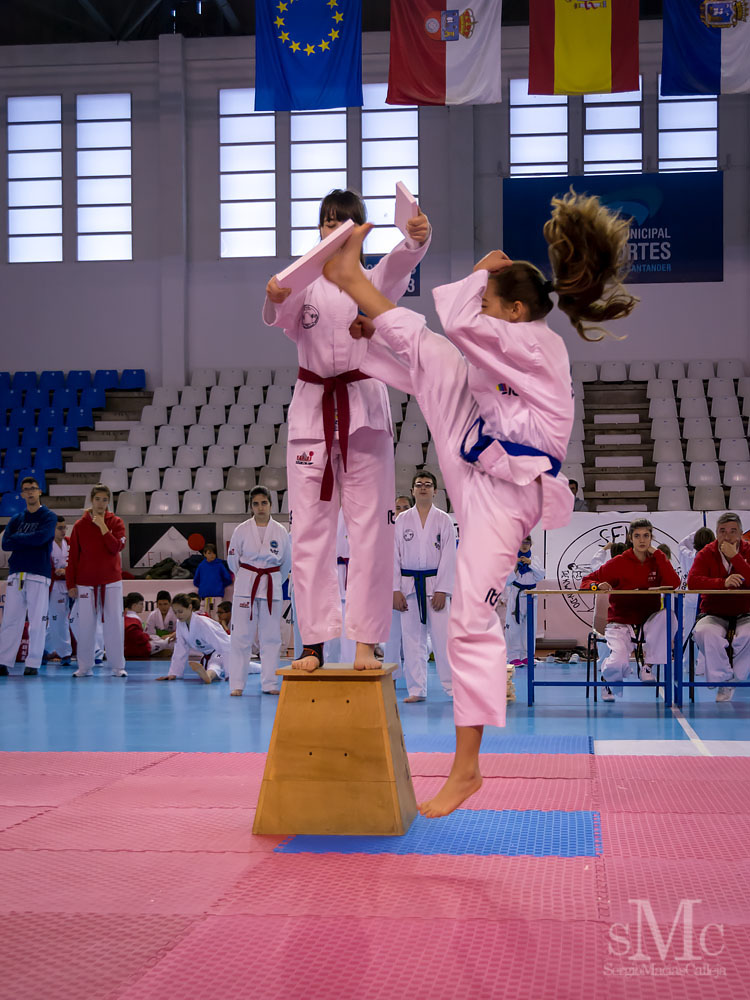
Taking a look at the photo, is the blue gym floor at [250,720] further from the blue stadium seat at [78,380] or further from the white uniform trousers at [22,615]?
the blue stadium seat at [78,380]

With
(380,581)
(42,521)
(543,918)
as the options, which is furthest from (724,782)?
(42,521)

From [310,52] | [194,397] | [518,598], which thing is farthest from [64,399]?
[518,598]

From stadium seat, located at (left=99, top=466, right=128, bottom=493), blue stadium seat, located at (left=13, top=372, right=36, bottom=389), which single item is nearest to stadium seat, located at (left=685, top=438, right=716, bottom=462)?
stadium seat, located at (left=99, top=466, right=128, bottom=493)

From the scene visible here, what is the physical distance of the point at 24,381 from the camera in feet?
48.3

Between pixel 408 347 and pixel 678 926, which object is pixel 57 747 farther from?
pixel 678 926

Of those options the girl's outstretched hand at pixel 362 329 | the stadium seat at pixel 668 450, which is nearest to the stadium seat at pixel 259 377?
the stadium seat at pixel 668 450

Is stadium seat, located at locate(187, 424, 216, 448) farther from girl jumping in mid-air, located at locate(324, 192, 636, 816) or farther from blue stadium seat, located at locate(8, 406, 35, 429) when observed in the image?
girl jumping in mid-air, located at locate(324, 192, 636, 816)

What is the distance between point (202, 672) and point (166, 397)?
679 cm

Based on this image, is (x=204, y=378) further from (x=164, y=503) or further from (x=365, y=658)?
(x=365, y=658)

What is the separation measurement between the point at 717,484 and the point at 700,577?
552cm

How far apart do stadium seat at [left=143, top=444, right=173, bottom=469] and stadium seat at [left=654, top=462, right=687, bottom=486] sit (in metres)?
6.45

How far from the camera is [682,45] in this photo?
32.8 ft

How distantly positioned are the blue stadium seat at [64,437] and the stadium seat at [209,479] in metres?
2.35

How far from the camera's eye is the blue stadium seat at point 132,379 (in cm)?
1488
